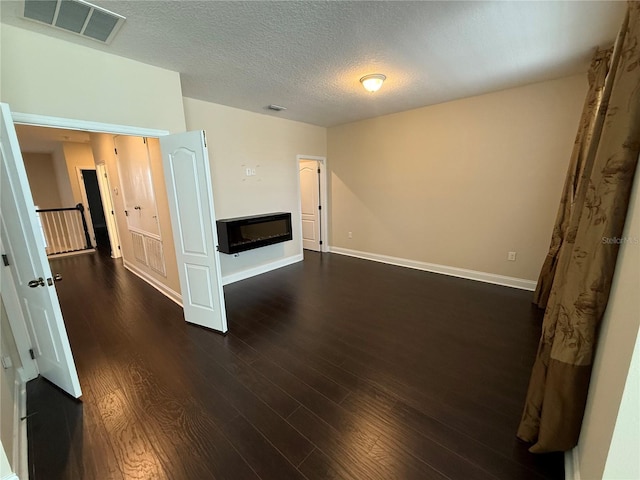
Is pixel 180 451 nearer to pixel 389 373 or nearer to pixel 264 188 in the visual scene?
pixel 389 373

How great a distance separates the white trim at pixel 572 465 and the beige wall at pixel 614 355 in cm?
6

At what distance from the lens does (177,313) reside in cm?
329

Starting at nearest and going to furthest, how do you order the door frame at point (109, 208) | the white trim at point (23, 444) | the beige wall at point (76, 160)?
the white trim at point (23, 444), the door frame at point (109, 208), the beige wall at point (76, 160)

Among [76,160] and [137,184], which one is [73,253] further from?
[137,184]

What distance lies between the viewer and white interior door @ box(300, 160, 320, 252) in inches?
233

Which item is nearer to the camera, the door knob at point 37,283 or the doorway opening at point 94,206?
the door knob at point 37,283

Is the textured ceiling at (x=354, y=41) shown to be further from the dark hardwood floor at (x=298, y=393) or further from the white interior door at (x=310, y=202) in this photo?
the dark hardwood floor at (x=298, y=393)

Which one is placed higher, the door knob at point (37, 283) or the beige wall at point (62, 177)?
the beige wall at point (62, 177)

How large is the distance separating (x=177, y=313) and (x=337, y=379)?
229 cm

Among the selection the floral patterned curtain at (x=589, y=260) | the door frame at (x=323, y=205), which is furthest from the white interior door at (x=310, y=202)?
the floral patterned curtain at (x=589, y=260)

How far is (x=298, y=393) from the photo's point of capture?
198 cm

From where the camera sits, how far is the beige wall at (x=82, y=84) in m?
1.87

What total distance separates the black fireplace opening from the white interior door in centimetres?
124

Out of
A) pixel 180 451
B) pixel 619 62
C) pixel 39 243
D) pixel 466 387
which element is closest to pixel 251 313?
pixel 180 451
